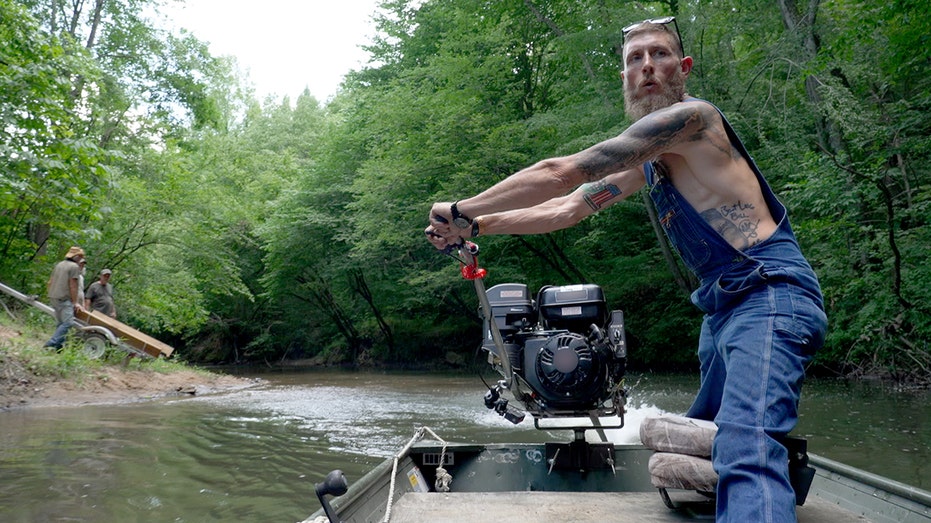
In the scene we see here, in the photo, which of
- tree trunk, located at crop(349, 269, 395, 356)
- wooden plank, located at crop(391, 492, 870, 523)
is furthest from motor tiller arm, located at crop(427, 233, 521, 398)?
tree trunk, located at crop(349, 269, 395, 356)

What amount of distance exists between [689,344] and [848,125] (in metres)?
9.41

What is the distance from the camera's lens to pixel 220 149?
3259cm

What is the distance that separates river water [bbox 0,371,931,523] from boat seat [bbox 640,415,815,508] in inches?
108

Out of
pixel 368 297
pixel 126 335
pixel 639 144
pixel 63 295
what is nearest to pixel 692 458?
pixel 639 144

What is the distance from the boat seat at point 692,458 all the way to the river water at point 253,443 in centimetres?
276

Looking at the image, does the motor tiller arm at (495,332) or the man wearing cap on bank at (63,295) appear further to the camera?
the man wearing cap on bank at (63,295)

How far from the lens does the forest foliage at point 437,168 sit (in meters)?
10.8

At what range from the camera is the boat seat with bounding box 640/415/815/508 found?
7.47 ft

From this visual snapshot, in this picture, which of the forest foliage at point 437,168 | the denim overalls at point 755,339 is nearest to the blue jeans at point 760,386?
the denim overalls at point 755,339

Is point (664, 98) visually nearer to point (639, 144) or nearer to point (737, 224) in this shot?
point (639, 144)

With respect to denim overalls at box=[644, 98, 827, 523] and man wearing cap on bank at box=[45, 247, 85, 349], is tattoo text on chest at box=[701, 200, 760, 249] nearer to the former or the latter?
denim overalls at box=[644, 98, 827, 523]

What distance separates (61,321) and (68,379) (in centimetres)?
110

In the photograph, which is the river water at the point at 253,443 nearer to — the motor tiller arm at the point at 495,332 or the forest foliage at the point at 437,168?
the motor tiller arm at the point at 495,332

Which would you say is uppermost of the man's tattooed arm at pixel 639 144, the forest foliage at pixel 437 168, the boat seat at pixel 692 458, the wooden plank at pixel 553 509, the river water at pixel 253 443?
the forest foliage at pixel 437 168
